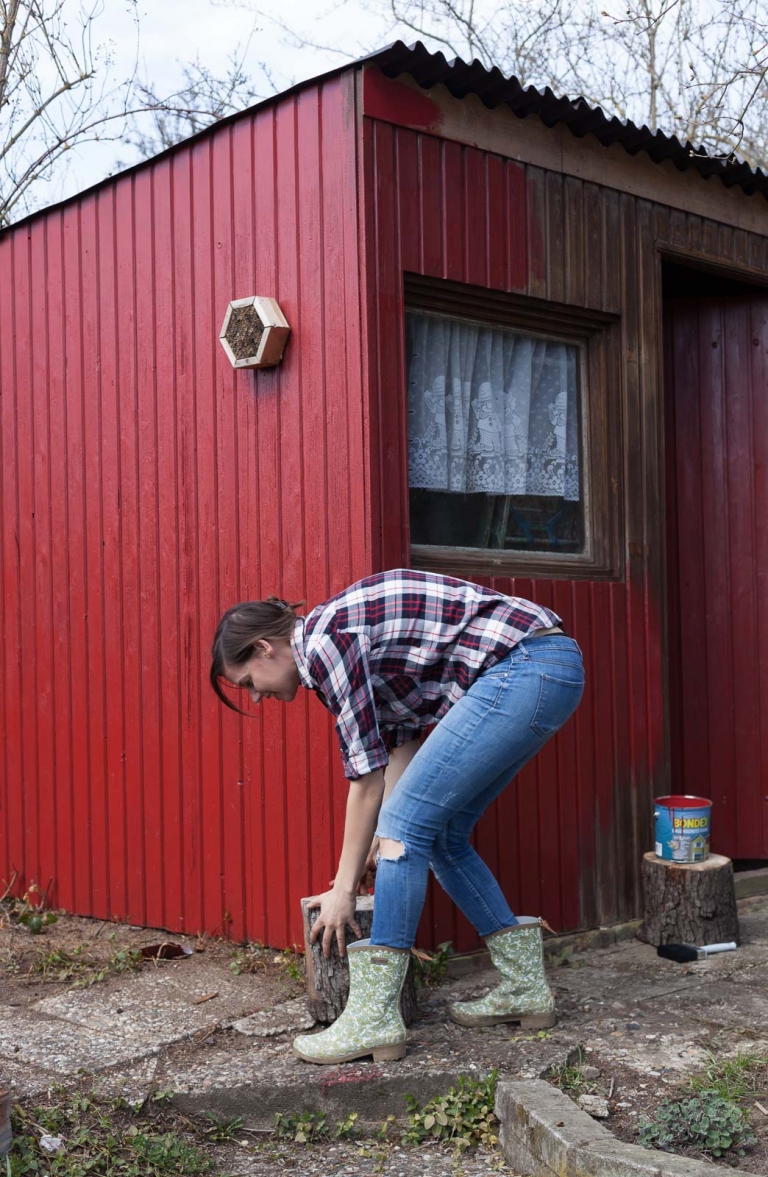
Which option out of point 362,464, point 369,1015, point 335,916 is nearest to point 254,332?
point 362,464

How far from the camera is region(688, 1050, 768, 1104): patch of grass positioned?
3580 mm

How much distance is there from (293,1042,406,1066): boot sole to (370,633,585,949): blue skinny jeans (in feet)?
1.14

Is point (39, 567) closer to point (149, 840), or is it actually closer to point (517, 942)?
point (149, 840)

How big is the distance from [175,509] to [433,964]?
2321 mm

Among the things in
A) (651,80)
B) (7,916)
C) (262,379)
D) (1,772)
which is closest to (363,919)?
(262,379)

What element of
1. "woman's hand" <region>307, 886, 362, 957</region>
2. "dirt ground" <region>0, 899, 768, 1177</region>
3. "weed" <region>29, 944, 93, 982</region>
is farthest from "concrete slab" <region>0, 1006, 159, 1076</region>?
"woman's hand" <region>307, 886, 362, 957</region>

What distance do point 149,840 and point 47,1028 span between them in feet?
4.49

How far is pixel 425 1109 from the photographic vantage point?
3762 mm

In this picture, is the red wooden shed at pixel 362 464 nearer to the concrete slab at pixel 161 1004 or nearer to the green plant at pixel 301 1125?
the concrete slab at pixel 161 1004

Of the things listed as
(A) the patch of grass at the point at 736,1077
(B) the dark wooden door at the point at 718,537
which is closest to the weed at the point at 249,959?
(A) the patch of grass at the point at 736,1077

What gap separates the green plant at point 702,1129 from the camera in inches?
128

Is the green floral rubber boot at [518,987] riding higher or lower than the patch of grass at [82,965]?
higher

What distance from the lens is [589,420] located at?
5.83m

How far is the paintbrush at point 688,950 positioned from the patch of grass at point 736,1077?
4.03 ft
